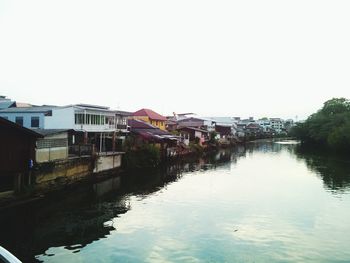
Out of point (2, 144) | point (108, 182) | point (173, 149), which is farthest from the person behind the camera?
point (173, 149)

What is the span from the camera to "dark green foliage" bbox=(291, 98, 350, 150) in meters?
62.1

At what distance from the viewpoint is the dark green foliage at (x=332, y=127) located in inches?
2446

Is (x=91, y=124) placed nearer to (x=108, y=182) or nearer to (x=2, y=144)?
(x=108, y=182)

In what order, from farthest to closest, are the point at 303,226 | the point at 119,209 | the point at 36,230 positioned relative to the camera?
the point at 119,209, the point at 303,226, the point at 36,230

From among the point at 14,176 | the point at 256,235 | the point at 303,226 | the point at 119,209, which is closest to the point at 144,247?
the point at 256,235

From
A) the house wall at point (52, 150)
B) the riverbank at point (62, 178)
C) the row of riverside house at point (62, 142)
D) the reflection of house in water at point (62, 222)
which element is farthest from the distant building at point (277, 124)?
the reflection of house in water at point (62, 222)

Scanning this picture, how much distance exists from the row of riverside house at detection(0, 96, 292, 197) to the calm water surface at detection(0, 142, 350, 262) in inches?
81.9

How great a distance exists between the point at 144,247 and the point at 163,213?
6.06m

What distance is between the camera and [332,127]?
7669cm

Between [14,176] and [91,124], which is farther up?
[91,124]

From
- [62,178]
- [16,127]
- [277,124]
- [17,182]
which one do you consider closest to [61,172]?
[62,178]

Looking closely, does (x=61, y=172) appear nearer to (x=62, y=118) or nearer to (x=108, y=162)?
(x=108, y=162)

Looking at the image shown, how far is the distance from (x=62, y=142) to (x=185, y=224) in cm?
1421

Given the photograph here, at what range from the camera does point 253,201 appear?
25.7 meters
